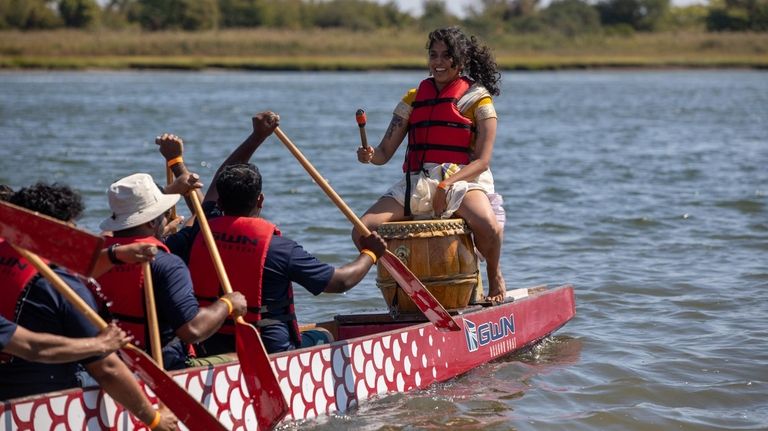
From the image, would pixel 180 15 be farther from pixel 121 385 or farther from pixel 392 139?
pixel 121 385

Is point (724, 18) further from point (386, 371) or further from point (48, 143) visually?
point (386, 371)

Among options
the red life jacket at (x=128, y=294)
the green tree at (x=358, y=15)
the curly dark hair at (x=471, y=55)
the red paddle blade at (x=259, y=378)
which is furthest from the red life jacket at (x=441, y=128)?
the green tree at (x=358, y=15)

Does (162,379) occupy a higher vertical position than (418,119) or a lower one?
lower

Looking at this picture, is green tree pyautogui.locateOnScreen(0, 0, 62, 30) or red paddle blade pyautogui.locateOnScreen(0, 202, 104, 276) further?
green tree pyautogui.locateOnScreen(0, 0, 62, 30)

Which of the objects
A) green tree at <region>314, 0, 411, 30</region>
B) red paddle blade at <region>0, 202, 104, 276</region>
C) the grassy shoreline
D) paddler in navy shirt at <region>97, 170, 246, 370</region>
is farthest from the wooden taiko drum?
green tree at <region>314, 0, 411, 30</region>

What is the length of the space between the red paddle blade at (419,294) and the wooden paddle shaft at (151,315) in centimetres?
209

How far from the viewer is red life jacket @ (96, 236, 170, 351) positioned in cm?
616

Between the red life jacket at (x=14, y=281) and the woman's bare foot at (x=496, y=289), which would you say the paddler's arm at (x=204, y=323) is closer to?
the red life jacket at (x=14, y=281)

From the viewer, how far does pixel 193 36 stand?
7325 centimetres

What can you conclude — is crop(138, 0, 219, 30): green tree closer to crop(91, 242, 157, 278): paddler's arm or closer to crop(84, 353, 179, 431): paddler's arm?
crop(91, 242, 157, 278): paddler's arm

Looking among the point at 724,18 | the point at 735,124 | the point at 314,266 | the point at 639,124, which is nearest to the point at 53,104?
the point at 639,124

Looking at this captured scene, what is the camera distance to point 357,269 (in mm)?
7219

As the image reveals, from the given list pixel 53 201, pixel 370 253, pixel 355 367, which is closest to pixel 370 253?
pixel 370 253

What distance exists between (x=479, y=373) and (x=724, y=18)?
283ft
